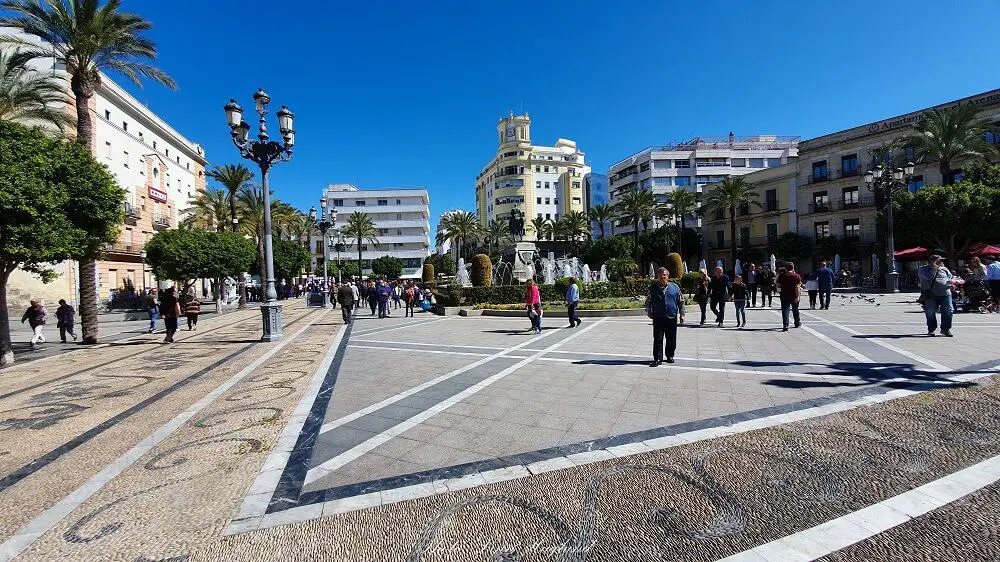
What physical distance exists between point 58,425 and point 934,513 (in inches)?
306

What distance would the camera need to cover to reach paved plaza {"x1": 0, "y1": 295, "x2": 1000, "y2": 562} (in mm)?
2551

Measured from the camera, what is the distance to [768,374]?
621 cm

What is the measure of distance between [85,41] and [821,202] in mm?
46427

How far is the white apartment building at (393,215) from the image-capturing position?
258 ft

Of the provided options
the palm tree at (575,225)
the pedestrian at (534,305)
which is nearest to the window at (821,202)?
the palm tree at (575,225)

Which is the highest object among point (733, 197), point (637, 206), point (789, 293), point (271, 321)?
point (637, 206)

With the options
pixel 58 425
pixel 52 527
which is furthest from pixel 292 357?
pixel 52 527

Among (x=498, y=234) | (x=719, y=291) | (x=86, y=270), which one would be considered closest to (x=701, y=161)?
(x=498, y=234)

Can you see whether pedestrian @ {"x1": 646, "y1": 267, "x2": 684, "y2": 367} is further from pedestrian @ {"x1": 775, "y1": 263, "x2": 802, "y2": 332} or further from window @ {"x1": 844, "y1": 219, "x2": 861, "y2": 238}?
window @ {"x1": 844, "y1": 219, "x2": 861, "y2": 238}

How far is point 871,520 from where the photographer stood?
8.51 ft

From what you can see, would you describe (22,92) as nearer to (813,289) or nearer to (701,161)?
(813,289)

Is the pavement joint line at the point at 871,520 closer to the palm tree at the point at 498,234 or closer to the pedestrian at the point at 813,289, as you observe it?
the pedestrian at the point at 813,289

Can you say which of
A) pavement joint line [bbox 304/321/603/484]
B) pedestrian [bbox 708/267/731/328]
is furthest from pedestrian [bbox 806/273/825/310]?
pavement joint line [bbox 304/321/603/484]

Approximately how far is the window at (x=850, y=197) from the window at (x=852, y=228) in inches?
47.2
